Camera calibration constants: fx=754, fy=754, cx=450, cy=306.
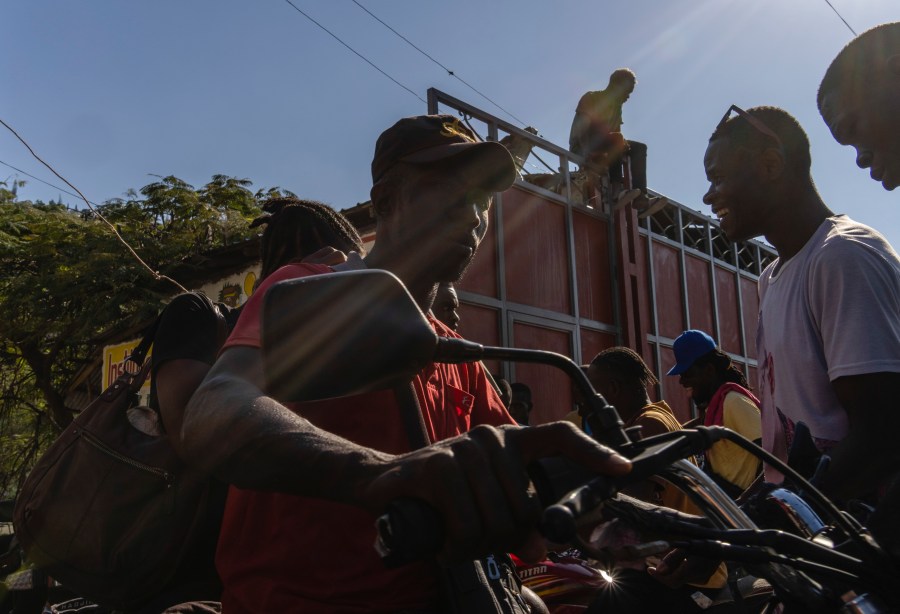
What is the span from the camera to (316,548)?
1420 millimetres

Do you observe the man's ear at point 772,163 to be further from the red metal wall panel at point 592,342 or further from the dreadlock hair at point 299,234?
the red metal wall panel at point 592,342

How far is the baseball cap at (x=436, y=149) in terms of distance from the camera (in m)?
1.73

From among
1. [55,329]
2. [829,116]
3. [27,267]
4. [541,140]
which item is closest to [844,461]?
[829,116]

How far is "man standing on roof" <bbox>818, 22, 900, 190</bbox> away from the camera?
2191 millimetres

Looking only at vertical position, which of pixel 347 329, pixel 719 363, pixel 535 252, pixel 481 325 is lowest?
pixel 347 329

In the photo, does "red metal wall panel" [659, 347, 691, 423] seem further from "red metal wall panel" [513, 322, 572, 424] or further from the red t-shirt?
the red t-shirt

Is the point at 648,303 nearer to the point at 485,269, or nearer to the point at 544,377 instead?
the point at 544,377

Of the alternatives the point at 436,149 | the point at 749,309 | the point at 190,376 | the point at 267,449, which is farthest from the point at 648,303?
the point at 267,449

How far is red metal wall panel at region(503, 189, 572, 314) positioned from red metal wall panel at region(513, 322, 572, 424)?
319 millimetres

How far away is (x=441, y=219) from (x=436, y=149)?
164mm

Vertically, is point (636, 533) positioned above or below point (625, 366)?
below

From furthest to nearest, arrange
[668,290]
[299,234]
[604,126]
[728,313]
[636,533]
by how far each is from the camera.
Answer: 1. [728,313]
2. [668,290]
3. [604,126]
4. [299,234]
5. [636,533]

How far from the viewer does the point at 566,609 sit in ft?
10.5

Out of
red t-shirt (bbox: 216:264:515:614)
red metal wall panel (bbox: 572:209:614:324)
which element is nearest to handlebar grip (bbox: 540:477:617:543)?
red t-shirt (bbox: 216:264:515:614)
